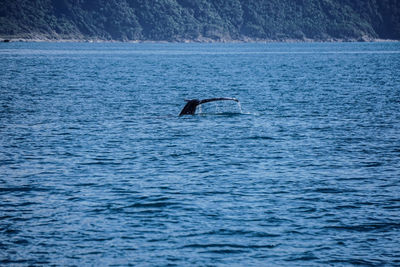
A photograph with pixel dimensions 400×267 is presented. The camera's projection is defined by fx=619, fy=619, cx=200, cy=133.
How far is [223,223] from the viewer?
19.1 metres

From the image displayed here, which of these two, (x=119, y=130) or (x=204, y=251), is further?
(x=119, y=130)

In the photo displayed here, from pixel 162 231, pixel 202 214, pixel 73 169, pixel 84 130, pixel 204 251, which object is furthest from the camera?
pixel 84 130

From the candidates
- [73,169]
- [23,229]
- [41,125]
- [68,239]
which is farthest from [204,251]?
[41,125]

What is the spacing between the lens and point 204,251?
1678cm

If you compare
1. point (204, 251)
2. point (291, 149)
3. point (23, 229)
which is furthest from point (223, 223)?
point (291, 149)

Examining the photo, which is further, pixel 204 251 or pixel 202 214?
pixel 202 214

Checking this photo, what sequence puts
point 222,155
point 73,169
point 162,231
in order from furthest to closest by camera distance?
point 222,155 < point 73,169 < point 162,231

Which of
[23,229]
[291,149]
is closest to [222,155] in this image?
[291,149]

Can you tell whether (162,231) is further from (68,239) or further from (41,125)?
(41,125)

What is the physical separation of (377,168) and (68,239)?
571 inches

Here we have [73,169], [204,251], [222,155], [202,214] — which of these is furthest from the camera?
[222,155]

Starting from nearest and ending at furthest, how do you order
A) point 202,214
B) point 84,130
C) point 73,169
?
1. point 202,214
2. point 73,169
3. point 84,130

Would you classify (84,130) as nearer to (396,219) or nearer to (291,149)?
(291,149)

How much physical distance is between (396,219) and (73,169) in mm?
13572
